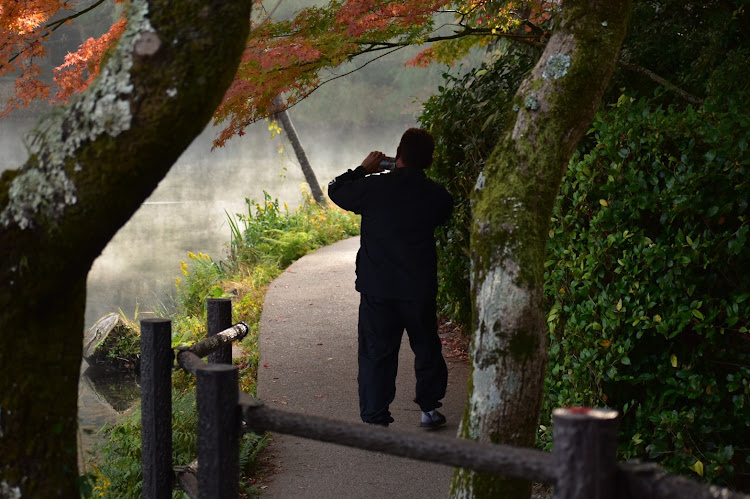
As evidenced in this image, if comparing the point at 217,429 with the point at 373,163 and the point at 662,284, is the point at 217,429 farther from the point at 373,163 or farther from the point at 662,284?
the point at 373,163

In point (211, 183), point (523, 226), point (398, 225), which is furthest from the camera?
point (211, 183)

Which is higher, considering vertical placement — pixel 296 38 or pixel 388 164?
pixel 296 38

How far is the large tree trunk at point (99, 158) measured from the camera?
2.30m

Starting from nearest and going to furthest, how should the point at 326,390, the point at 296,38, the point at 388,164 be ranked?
the point at 388,164 → the point at 296,38 → the point at 326,390

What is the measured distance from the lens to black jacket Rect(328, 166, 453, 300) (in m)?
4.70

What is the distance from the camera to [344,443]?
227cm

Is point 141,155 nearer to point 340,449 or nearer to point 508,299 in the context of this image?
point 508,299

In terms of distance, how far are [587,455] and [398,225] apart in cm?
297

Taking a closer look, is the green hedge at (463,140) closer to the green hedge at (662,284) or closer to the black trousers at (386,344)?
the black trousers at (386,344)

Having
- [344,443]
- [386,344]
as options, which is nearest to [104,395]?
[386,344]

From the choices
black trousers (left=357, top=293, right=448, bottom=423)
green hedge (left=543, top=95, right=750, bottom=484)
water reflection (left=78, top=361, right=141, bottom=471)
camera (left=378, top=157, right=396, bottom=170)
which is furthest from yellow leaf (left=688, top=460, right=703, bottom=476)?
water reflection (left=78, top=361, right=141, bottom=471)

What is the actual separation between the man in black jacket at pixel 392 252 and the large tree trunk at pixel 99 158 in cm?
234

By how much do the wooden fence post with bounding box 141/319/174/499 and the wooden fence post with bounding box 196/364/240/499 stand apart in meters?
1.02

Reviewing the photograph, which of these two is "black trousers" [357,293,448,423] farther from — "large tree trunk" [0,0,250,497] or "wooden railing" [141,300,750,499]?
"large tree trunk" [0,0,250,497]
